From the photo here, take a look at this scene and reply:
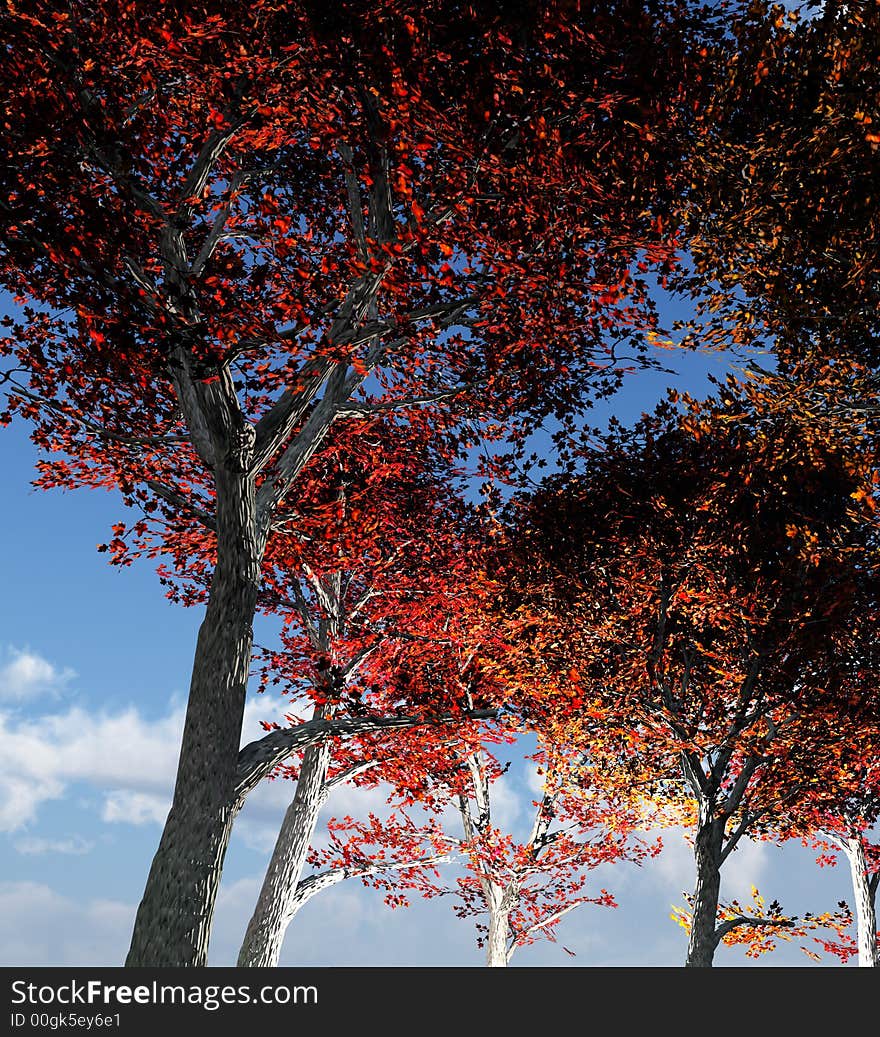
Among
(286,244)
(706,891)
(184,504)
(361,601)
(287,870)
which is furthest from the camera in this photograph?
(361,601)

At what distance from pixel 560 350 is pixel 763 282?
302cm

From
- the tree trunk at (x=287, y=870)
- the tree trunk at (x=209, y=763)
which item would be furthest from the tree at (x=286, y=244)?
the tree trunk at (x=287, y=870)

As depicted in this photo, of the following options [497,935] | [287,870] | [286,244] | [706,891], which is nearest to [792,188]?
[286,244]

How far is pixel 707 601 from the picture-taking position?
16172 millimetres

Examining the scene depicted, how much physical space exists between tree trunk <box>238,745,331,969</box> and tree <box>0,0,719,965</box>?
718 centimetres

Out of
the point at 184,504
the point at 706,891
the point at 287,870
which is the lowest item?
the point at 706,891

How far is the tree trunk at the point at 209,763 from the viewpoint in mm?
8727

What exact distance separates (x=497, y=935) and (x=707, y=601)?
11277mm

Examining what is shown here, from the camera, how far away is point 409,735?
11.7 meters

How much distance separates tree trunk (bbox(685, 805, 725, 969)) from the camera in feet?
47.4

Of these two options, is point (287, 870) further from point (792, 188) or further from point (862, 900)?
point (862, 900)

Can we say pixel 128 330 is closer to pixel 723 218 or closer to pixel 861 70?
pixel 723 218
